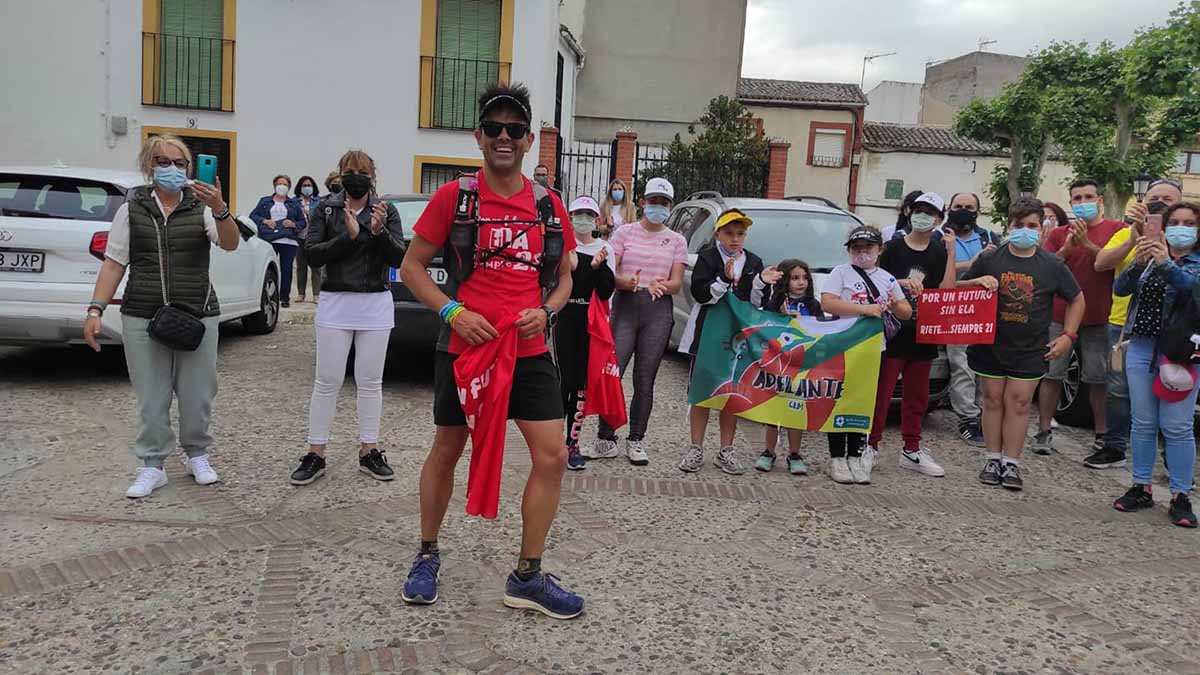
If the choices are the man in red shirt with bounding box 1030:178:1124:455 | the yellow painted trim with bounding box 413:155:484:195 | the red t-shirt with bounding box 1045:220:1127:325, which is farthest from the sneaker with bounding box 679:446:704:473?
the yellow painted trim with bounding box 413:155:484:195

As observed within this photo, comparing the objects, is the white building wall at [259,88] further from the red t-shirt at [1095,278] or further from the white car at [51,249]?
the red t-shirt at [1095,278]

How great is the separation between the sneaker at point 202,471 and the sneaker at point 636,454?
242 cm

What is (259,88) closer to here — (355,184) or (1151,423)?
(355,184)

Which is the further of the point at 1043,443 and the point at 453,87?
the point at 453,87

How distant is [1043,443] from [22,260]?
7.64 metres

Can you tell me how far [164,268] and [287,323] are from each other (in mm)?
6501

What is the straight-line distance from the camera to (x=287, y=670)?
301 centimetres

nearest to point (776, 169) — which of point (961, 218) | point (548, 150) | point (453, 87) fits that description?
point (548, 150)

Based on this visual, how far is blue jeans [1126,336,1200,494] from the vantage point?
201 inches

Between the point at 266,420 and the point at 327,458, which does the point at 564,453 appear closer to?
the point at 327,458

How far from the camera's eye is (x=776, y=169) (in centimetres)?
1930

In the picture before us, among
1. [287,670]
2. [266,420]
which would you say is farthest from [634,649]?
[266,420]

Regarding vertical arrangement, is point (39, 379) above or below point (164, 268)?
below

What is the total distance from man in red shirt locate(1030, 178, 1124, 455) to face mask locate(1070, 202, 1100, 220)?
1.3 inches
